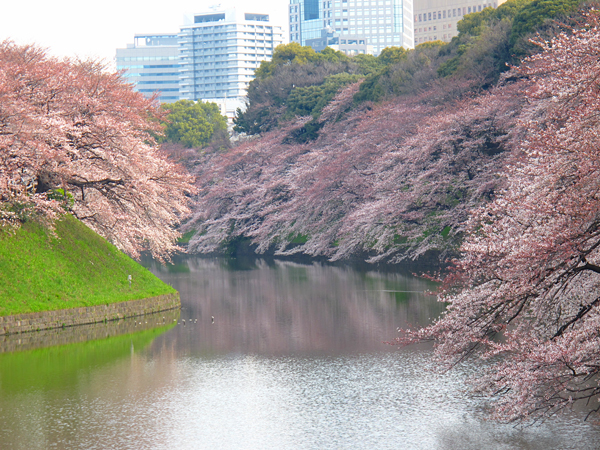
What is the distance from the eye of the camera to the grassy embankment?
23531mm

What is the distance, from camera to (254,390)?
15.3m

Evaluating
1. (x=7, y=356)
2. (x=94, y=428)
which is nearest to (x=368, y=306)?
(x=7, y=356)

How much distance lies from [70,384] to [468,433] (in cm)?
922

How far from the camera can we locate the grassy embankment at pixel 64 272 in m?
23.5

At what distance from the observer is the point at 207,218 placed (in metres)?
63.2

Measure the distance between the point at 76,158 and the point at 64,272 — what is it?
6124 millimetres

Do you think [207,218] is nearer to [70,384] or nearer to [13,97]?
[13,97]

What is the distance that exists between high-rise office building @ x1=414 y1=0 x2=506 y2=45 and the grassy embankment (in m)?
138

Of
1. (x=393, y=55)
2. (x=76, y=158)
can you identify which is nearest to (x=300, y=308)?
(x=76, y=158)

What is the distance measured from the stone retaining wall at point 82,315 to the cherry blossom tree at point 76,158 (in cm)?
377

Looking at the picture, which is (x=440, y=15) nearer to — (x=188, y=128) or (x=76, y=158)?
(x=188, y=128)

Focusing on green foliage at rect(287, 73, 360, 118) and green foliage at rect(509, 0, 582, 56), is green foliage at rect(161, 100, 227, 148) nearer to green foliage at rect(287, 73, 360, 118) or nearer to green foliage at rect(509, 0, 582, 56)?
green foliage at rect(287, 73, 360, 118)

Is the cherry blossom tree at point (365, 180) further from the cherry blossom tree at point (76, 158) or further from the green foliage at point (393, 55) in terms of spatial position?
the cherry blossom tree at point (76, 158)

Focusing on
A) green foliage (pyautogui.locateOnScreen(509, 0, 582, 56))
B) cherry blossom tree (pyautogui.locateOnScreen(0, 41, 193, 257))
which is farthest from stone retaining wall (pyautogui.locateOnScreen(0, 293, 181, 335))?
green foliage (pyautogui.locateOnScreen(509, 0, 582, 56))
